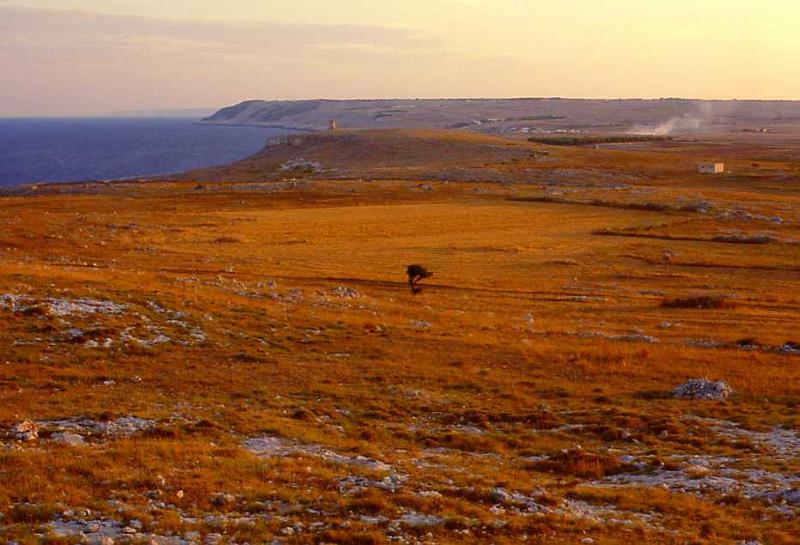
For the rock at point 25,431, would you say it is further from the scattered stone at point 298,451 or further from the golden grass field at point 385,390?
the scattered stone at point 298,451

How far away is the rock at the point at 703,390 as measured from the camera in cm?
2314

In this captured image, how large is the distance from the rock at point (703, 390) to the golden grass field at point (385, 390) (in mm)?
508

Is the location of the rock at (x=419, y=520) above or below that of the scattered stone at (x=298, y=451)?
above

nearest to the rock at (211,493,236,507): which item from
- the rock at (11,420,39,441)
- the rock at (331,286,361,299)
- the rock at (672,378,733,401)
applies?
the rock at (11,420,39,441)

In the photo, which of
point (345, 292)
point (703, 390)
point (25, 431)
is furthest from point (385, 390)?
point (345, 292)

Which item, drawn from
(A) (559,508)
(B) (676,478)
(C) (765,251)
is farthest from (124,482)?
(C) (765,251)

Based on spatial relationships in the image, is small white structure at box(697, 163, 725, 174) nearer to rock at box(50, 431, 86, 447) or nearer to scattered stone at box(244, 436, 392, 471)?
scattered stone at box(244, 436, 392, 471)

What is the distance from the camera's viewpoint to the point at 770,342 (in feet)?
106

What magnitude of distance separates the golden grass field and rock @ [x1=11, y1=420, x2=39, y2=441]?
177 millimetres

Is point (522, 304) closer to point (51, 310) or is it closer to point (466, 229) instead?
point (51, 310)

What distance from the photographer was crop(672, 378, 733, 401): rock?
75.9 ft

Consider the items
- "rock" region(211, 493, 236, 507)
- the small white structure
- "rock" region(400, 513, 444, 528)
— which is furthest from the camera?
the small white structure

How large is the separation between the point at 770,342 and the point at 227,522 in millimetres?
26182

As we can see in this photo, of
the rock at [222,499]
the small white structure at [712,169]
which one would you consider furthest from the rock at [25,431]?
the small white structure at [712,169]
